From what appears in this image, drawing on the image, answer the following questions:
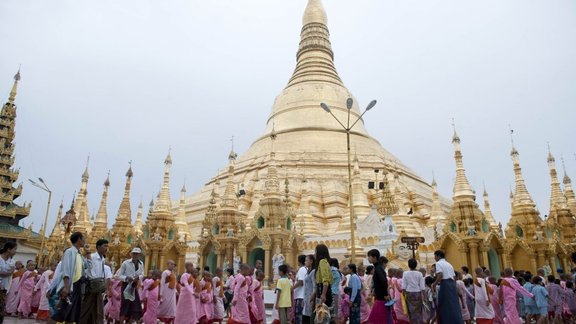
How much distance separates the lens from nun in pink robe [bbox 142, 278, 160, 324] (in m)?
9.60

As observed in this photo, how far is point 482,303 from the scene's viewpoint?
31.6 feet

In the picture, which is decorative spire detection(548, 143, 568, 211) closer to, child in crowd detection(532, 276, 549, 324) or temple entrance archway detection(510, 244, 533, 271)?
temple entrance archway detection(510, 244, 533, 271)

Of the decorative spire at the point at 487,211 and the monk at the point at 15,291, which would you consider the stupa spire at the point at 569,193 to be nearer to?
the decorative spire at the point at 487,211

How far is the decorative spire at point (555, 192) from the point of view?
95.5ft

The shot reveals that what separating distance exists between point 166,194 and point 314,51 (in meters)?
24.3

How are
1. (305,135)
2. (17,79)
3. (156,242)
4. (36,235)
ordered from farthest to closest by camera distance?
(17,79)
(36,235)
(305,135)
(156,242)

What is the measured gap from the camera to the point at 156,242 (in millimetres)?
24828

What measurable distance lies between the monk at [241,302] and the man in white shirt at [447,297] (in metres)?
→ 4.03

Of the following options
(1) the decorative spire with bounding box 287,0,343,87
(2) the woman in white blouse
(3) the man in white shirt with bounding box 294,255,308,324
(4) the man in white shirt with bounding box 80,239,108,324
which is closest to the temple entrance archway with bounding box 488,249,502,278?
(2) the woman in white blouse

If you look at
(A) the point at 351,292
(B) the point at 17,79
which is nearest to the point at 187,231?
(A) the point at 351,292

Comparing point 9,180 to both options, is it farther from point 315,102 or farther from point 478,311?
point 478,311

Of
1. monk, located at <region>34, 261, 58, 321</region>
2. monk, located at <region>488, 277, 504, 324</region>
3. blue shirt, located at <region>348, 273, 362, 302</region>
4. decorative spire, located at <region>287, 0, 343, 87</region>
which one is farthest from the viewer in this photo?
decorative spire, located at <region>287, 0, 343, 87</region>

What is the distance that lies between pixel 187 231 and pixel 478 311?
1009 inches

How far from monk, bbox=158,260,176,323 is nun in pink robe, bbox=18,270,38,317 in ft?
16.2
